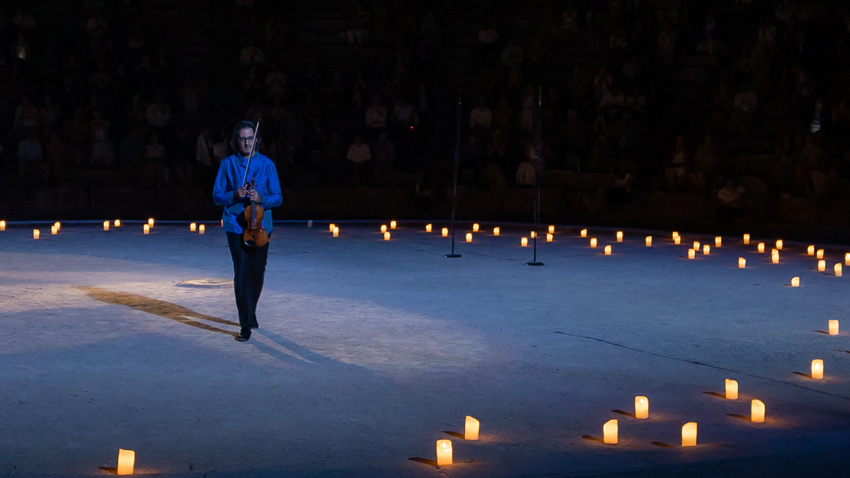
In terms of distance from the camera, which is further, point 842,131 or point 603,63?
point 603,63

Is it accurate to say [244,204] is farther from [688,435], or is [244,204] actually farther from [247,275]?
[688,435]

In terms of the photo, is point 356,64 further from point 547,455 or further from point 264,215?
point 547,455

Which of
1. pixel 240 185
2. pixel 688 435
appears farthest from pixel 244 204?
pixel 688 435

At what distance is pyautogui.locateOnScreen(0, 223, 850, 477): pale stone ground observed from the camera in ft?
18.2

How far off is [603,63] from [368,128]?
5.36 meters

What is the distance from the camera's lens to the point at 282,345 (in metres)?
8.49

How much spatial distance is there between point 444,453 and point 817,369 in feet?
11.0

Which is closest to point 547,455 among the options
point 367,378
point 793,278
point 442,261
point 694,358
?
point 367,378

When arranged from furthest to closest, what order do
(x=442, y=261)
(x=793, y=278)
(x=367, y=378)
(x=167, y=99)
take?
(x=167, y=99) → (x=442, y=261) → (x=793, y=278) → (x=367, y=378)

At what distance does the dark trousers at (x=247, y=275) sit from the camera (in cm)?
862

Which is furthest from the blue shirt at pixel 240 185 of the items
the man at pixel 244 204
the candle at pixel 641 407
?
the candle at pixel 641 407

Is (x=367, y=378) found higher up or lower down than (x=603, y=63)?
lower down

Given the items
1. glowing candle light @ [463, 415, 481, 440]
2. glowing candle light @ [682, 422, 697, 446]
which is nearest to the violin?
glowing candle light @ [463, 415, 481, 440]

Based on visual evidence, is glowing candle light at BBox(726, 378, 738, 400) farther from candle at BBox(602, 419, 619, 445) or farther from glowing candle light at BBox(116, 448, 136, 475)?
glowing candle light at BBox(116, 448, 136, 475)
